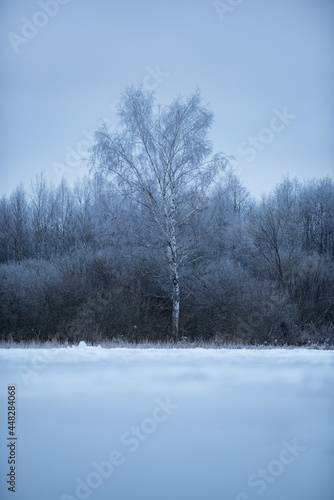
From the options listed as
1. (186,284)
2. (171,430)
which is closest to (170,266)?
(186,284)

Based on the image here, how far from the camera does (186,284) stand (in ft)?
50.5

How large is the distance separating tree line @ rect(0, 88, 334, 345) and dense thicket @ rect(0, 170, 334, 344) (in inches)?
1.8

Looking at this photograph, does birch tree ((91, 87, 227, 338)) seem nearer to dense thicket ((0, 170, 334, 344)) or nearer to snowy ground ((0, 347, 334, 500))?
dense thicket ((0, 170, 334, 344))

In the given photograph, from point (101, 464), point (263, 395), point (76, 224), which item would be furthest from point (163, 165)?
point (76, 224)

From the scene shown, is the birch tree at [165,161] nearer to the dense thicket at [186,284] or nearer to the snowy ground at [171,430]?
the dense thicket at [186,284]

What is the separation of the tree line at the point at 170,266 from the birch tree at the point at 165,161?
1.4 inches

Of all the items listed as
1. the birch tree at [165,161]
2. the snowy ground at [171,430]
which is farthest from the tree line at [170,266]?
the snowy ground at [171,430]

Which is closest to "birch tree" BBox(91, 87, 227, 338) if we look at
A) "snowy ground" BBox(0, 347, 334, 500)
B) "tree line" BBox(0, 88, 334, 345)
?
"tree line" BBox(0, 88, 334, 345)

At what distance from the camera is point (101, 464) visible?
3.04 m

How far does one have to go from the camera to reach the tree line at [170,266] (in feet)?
42.4

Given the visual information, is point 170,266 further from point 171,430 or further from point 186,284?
point 171,430

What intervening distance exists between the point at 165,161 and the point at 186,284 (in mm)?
5038

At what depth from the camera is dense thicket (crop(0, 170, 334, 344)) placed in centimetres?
1319

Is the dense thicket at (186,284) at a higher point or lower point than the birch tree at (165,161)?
lower
